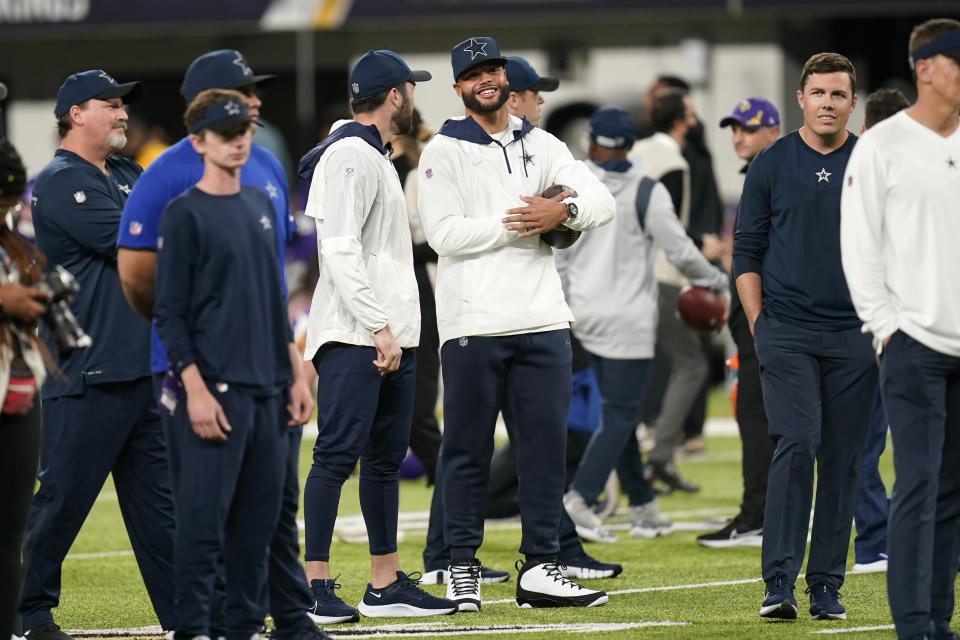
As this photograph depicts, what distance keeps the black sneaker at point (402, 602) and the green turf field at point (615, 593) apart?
3.1 inches

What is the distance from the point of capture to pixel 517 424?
22.5ft

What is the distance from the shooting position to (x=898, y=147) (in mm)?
5348

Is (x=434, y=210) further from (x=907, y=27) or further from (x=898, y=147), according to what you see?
(x=907, y=27)

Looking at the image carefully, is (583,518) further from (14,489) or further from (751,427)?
(14,489)

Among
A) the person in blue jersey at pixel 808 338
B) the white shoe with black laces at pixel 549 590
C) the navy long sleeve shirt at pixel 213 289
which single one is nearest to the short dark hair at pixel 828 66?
the person in blue jersey at pixel 808 338

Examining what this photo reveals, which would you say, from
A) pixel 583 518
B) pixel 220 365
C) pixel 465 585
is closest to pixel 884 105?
pixel 583 518

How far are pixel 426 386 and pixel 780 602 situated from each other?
3.14m

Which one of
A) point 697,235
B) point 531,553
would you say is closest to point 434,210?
point 531,553

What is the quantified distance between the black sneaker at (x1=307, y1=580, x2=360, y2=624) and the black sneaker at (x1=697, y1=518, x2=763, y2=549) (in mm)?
2729

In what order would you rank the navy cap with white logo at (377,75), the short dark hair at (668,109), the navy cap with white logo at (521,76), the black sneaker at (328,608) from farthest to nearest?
the short dark hair at (668,109), the navy cap with white logo at (521,76), the navy cap with white logo at (377,75), the black sneaker at (328,608)

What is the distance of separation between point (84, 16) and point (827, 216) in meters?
12.5

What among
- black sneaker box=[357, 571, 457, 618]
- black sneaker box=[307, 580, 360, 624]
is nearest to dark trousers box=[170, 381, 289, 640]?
black sneaker box=[307, 580, 360, 624]

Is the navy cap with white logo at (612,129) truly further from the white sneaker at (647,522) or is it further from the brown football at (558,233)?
the brown football at (558,233)

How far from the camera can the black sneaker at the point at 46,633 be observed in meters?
6.17
